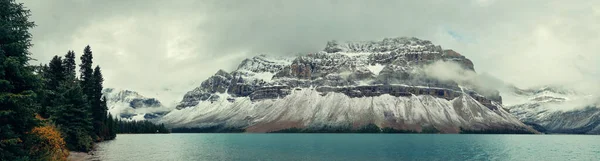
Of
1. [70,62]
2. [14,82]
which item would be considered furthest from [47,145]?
[70,62]

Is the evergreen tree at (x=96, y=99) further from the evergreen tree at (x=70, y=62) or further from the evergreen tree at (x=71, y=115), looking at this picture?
the evergreen tree at (x=71, y=115)

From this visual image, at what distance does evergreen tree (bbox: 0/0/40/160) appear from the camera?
35.3m

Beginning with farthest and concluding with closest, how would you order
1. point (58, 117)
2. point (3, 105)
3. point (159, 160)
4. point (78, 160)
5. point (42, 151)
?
point (159, 160) → point (58, 117) → point (78, 160) → point (42, 151) → point (3, 105)

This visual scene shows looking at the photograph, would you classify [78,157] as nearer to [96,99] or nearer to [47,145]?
[47,145]

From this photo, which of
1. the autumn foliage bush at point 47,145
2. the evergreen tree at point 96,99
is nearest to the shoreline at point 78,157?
the autumn foliage bush at point 47,145

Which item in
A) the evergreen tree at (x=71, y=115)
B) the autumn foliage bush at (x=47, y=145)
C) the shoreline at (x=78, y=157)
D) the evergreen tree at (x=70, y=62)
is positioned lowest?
the shoreline at (x=78, y=157)

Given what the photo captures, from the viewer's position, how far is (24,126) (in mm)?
38375

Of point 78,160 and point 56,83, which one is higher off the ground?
point 56,83

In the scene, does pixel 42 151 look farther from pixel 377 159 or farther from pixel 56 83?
pixel 377 159

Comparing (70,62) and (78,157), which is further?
(70,62)

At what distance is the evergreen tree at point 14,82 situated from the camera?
3531 cm

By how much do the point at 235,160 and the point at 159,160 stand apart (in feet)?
46.9

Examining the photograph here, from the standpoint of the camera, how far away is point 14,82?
3694 cm

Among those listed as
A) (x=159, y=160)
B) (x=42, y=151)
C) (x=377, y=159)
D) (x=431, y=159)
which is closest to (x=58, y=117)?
(x=159, y=160)
